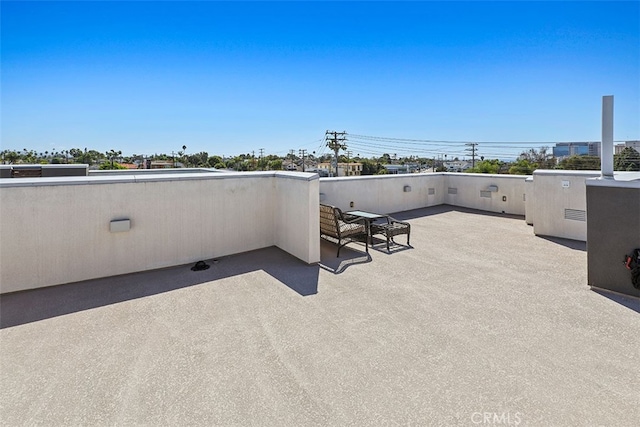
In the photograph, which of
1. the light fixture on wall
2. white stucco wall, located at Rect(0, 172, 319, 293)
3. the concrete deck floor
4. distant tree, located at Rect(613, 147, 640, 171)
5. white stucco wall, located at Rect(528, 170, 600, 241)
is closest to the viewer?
the concrete deck floor

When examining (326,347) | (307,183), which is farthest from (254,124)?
(326,347)

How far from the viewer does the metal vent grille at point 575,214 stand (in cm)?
663

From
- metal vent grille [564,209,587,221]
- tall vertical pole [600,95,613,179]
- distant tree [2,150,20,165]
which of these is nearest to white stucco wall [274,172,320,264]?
tall vertical pole [600,95,613,179]

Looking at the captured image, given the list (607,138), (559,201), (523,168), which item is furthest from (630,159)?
(607,138)

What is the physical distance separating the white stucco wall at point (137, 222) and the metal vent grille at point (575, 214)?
5896 mm

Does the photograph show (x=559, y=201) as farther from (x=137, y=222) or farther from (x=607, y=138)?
(x=137, y=222)

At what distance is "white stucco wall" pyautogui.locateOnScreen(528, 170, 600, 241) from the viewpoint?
21.7ft

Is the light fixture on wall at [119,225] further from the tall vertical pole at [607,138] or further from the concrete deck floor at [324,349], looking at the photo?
the tall vertical pole at [607,138]

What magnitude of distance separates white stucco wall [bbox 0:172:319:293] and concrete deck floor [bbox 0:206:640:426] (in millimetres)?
391

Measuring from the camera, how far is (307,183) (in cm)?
529

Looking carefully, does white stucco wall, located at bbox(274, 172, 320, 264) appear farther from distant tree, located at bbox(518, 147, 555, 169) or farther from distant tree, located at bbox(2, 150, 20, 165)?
distant tree, located at bbox(2, 150, 20, 165)

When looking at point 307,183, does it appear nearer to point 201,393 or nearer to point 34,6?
point 201,393

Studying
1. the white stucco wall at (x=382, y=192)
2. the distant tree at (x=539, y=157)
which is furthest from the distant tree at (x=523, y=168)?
the white stucco wall at (x=382, y=192)

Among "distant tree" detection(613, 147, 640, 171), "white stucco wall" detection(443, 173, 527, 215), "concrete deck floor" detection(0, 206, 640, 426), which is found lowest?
"concrete deck floor" detection(0, 206, 640, 426)
